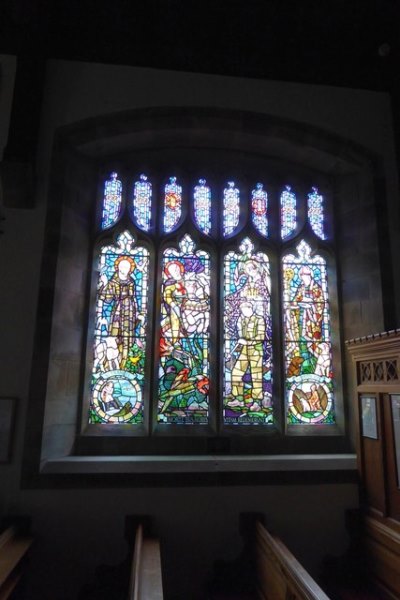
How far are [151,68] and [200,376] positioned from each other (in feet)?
10.0

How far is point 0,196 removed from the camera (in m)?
3.89

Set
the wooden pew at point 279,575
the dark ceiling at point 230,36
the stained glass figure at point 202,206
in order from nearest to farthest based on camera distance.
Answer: the wooden pew at point 279,575 < the dark ceiling at point 230,36 < the stained glass figure at point 202,206

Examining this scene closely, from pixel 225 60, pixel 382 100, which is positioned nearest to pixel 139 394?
pixel 225 60

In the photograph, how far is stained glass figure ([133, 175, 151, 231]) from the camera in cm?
448

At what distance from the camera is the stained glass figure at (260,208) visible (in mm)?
4621

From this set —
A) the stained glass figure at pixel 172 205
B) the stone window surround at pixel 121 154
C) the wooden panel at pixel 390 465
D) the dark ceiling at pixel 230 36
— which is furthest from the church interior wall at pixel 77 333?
the stained glass figure at pixel 172 205

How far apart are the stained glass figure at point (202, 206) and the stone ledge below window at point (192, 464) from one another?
222cm

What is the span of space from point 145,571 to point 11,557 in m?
0.99

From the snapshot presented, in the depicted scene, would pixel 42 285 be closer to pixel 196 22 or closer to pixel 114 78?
pixel 114 78

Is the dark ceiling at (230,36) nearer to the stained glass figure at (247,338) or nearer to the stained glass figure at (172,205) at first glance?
the stained glass figure at (172,205)

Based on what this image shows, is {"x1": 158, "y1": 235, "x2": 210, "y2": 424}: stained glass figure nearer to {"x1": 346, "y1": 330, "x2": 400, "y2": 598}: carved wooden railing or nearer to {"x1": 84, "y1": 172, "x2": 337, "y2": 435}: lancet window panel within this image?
{"x1": 84, "y1": 172, "x2": 337, "y2": 435}: lancet window panel

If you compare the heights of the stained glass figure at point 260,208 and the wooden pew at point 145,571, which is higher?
the stained glass figure at point 260,208

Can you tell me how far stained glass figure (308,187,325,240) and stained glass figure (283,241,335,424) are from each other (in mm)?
227

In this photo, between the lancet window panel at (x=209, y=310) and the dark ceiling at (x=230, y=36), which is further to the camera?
the lancet window panel at (x=209, y=310)
